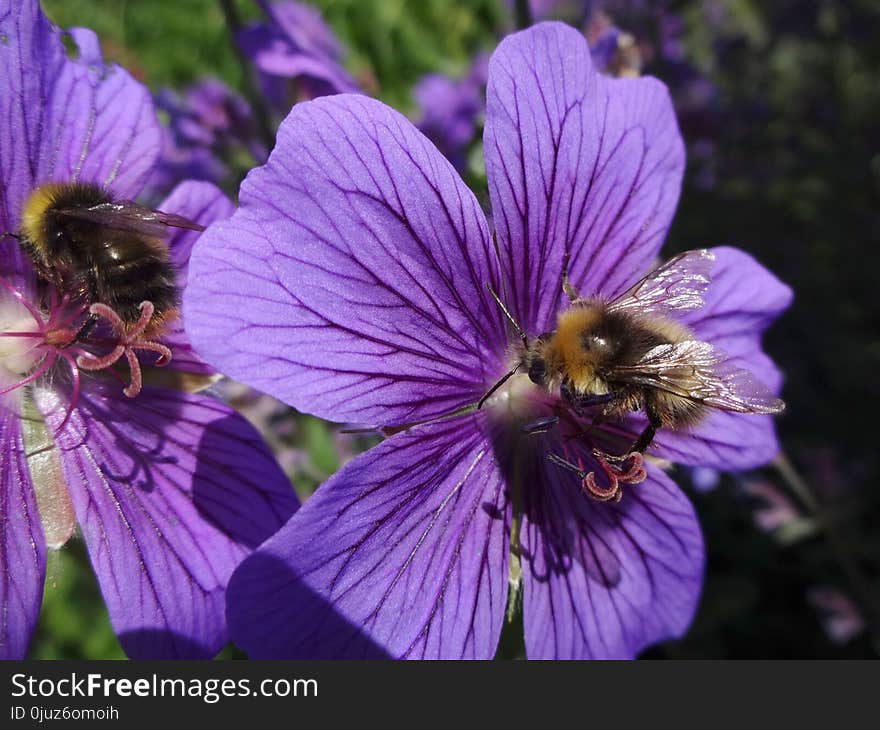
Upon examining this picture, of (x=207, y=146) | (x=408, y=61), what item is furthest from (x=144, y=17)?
(x=207, y=146)

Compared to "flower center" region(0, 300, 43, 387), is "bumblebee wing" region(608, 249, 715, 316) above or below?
below

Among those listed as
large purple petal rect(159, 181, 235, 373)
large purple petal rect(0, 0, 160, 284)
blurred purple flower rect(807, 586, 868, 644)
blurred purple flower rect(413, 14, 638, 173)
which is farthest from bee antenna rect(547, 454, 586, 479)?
blurred purple flower rect(807, 586, 868, 644)

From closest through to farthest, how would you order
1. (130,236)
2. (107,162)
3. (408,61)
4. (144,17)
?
1. (130,236)
2. (107,162)
3. (408,61)
4. (144,17)

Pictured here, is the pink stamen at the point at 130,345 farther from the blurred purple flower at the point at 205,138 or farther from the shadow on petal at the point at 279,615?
the blurred purple flower at the point at 205,138

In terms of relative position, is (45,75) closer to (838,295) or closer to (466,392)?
(466,392)

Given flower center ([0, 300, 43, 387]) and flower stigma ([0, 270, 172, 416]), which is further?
flower center ([0, 300, 43, 387])

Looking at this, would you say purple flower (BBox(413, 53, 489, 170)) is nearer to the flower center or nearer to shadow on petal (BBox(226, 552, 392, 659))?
the flower center

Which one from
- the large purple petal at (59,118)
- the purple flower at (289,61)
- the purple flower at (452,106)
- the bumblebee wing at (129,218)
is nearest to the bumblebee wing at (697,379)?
the bumblebee wing at (129,218)
